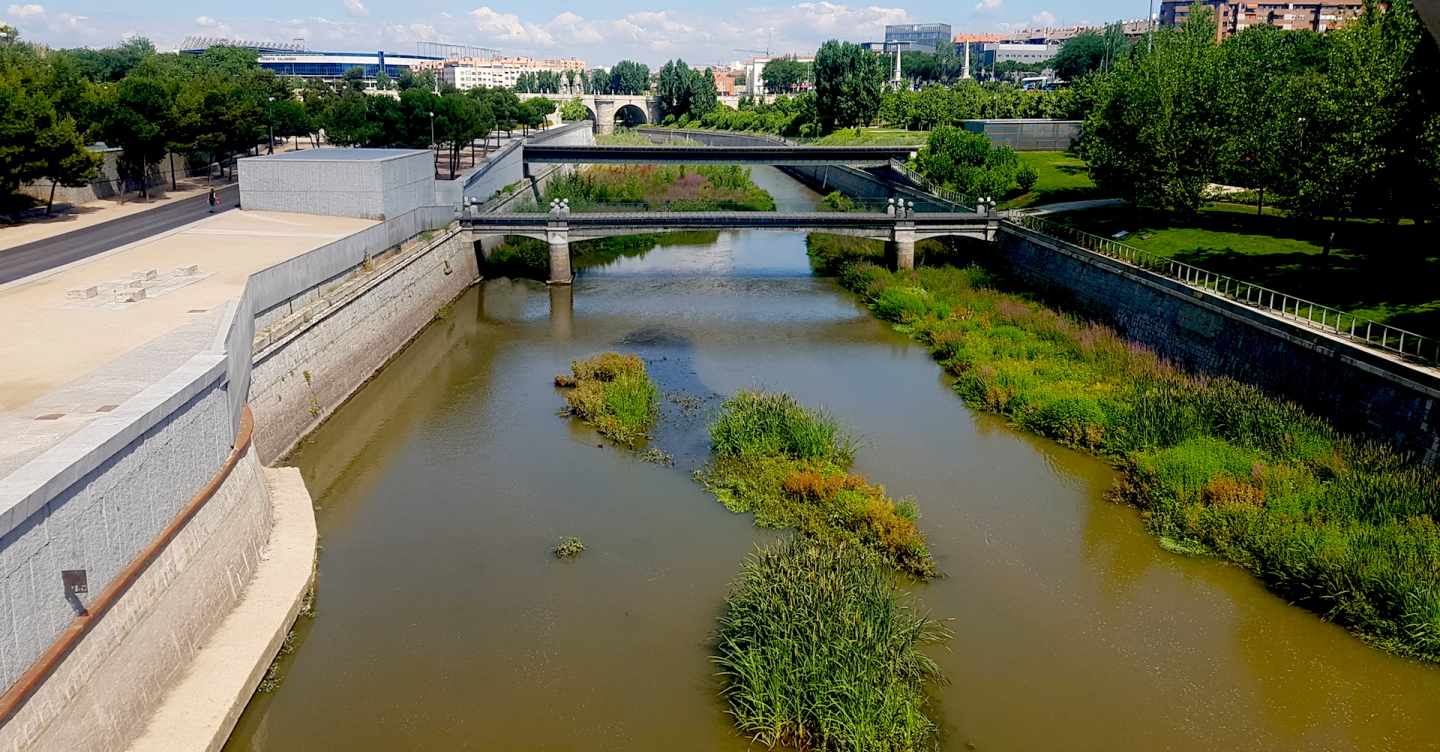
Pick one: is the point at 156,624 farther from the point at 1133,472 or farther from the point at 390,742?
the point at 1133,472

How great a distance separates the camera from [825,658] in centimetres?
1337

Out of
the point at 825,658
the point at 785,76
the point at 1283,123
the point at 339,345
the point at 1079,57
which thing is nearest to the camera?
the point at 825,658

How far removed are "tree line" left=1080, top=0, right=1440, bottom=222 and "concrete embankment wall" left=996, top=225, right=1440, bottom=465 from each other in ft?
15.2

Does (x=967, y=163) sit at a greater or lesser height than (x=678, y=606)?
greater

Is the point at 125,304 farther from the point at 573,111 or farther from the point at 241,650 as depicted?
the point at 573,111

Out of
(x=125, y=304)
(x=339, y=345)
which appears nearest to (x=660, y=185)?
(x=339, y=345)

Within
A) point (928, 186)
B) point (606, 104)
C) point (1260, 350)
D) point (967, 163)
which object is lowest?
point (1260, 350)

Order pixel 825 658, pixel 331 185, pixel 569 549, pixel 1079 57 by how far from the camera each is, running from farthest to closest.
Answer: pixel 1079 57 → pixel 331 185 → pixel 569 549 → pixel 825 658

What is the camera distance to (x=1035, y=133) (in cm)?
7031

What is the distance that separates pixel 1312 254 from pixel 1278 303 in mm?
5950

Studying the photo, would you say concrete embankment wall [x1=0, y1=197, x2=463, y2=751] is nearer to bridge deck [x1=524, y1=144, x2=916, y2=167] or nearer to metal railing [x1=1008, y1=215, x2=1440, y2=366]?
metal railing [x1=1008, y1=215, x2=1440, y2=366]

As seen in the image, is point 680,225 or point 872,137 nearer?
point 680,225

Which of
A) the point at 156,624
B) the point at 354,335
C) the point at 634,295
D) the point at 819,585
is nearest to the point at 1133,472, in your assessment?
the point at 819,585

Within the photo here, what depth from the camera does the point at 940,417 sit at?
1013 inches
